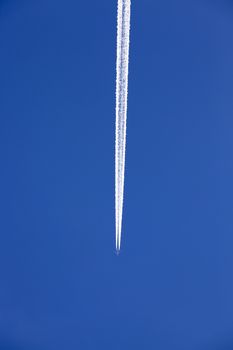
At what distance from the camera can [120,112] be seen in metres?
3.30

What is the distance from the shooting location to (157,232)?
334 cm

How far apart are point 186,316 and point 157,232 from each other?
66cm

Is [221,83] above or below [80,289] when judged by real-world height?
above

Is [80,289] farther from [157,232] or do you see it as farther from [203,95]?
[203,95]

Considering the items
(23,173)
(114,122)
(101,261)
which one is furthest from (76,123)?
(101,261)

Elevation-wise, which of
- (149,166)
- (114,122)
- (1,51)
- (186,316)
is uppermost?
(1,51)

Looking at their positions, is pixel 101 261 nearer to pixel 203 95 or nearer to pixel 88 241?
pixel 88 241

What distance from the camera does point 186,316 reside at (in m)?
3.46

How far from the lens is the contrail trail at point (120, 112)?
320 centimetres

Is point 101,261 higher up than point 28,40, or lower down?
lower down

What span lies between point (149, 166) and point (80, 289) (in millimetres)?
991

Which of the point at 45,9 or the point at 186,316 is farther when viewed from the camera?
the point at 186,316

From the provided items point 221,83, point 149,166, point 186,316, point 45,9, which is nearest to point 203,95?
point 221,83

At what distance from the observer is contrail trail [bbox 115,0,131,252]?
3.20 meters
